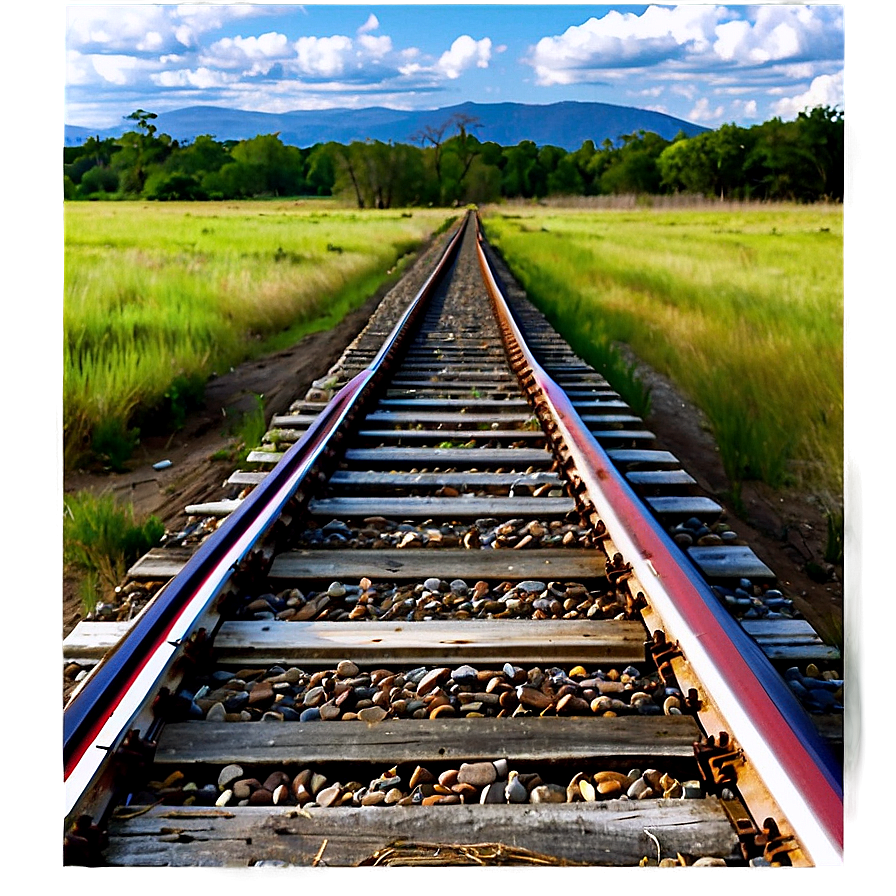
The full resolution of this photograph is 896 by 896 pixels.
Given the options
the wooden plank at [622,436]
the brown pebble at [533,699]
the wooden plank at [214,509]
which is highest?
the wooden plank at [622,436]

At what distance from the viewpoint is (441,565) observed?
3.03 meters

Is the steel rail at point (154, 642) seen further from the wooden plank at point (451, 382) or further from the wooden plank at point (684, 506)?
the wooden plank at point (451, 382)

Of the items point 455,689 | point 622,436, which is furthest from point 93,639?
point 622,436

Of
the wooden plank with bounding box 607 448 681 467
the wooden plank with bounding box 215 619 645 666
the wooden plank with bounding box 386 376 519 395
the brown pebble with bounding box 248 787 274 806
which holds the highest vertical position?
the wooden plank with bounding box 386 376 519 395

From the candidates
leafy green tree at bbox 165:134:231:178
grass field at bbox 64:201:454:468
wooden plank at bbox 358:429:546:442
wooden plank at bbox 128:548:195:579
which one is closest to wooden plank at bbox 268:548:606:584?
wooden plank at bbox 128:548:195:579

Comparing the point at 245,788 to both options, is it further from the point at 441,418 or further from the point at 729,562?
the point at 441,418

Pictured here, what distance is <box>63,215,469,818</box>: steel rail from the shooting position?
1.81 meters

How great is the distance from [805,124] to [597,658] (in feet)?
189

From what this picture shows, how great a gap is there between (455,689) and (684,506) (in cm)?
175

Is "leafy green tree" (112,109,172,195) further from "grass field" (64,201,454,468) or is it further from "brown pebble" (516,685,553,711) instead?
"brown pebble" (516,685,553,711)

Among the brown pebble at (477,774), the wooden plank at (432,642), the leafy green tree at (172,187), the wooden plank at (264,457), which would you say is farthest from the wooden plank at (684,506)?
the leafy green tree at (172,187)

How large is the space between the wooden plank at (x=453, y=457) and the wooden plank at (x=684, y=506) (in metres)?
0.68

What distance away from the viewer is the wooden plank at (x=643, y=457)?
14.2 feet

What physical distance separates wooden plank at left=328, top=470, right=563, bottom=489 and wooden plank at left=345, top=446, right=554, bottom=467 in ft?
0.72
